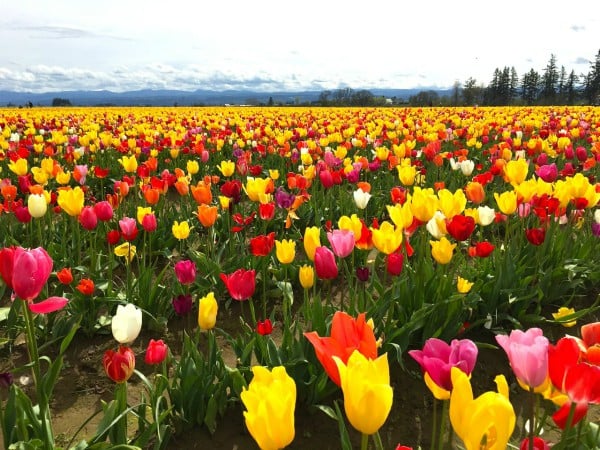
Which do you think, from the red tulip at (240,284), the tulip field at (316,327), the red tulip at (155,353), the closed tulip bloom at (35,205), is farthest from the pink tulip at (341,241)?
the closed tulip bloom at (35,205)

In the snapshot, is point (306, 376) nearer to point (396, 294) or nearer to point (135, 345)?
point (396, 294)

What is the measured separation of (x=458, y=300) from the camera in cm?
305

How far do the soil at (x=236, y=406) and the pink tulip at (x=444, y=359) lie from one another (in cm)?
140

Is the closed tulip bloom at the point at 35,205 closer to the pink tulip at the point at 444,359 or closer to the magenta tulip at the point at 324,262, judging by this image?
the magenta tulip at the point at 324,262

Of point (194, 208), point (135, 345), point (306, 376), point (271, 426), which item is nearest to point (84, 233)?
point (194, 208)

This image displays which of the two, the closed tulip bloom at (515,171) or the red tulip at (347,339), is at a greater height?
the closed tulip bloom at (515,171)

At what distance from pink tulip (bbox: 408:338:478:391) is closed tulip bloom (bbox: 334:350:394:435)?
0.64ft

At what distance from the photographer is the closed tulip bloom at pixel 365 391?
107 centimetres

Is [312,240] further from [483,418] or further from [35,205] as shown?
[35,205]

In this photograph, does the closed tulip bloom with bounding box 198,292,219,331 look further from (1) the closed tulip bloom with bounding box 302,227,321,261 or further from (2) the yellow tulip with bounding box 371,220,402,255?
(2) the yellow tulip with bounding box 371,220,402,255

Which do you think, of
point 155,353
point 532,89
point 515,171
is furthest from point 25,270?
point 532,89

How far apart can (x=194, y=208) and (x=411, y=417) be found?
374 centimetres

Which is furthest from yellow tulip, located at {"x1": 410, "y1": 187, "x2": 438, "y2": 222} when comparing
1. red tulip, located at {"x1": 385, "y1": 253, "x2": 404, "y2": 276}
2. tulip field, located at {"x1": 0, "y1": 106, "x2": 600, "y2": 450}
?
red tulip, located at {"x1": 385, "y1": 253, "x2": 404, "y2": 276}

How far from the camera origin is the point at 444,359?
135 centimetres
